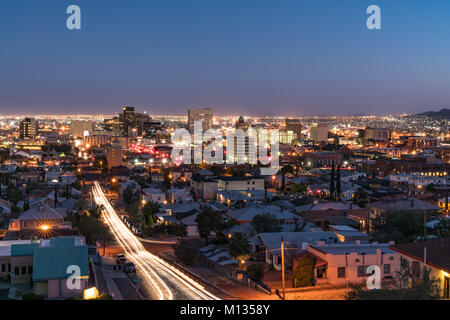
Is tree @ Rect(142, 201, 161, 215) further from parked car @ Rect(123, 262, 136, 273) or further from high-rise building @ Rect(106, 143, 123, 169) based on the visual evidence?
high-rise building @ Rect(106, 143, 123, 169)

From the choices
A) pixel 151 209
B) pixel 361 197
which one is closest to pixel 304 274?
pixel 151 209

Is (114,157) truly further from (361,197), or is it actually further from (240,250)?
(240,250)

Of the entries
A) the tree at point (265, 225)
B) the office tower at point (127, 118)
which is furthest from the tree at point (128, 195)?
the office tower at point (127, 118)

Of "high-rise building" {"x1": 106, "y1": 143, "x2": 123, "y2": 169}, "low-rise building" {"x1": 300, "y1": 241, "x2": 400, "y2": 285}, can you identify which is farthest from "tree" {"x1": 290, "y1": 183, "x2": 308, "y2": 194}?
"high-rise building" {"x1": 106, "y1": 143, "x2": 123, "y2": 169}
